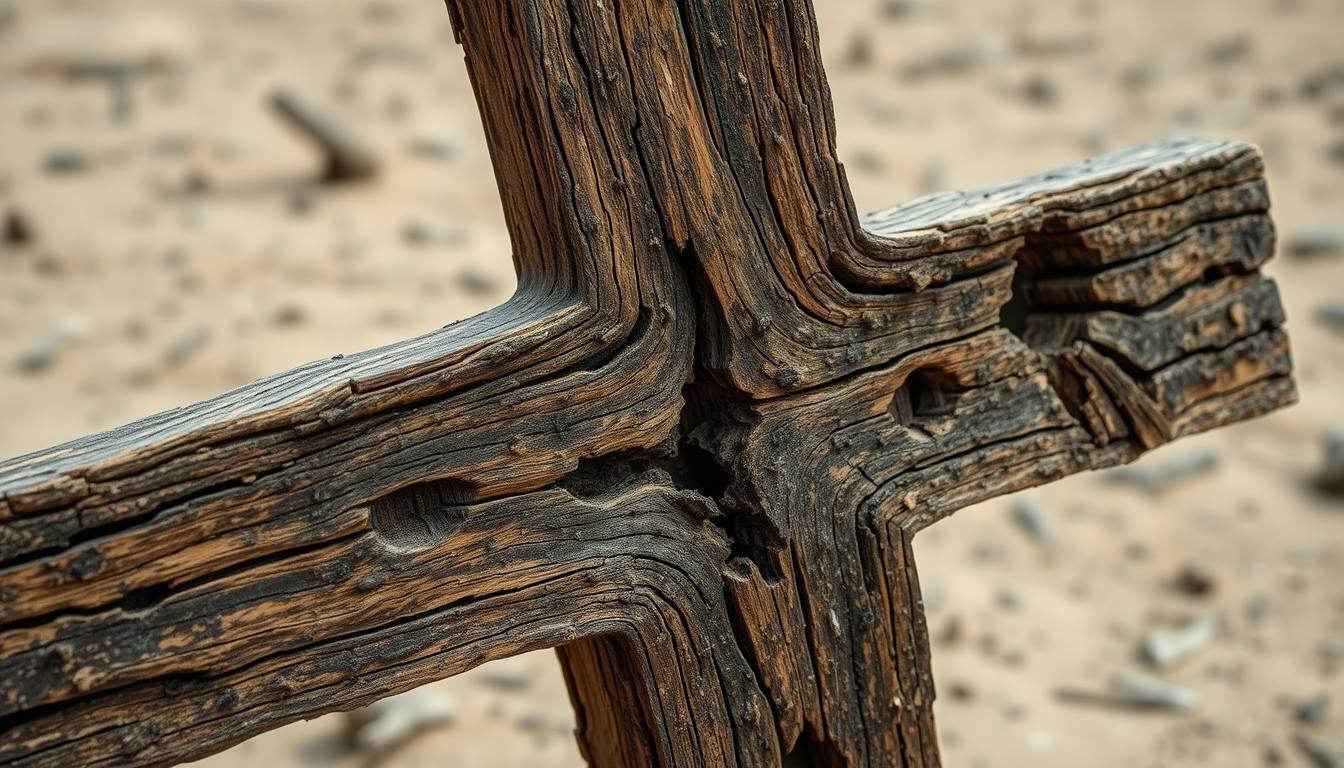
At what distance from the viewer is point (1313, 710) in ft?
14.4

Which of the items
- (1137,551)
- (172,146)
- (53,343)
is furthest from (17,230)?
(1137,551)

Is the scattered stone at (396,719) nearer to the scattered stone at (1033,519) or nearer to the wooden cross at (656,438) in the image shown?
the wooden cross at (656,438)

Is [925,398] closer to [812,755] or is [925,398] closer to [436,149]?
[812,755]

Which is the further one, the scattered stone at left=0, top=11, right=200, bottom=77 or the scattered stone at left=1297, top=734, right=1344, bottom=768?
the scattered stone at left=0, top=11, right=200, bottom=77

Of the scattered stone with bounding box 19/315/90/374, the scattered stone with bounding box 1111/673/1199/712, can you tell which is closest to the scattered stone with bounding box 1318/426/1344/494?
the scattered stone with bounding box 1111/673/1199/712

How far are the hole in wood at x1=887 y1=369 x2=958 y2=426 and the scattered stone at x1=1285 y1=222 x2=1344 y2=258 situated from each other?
6.65 metres

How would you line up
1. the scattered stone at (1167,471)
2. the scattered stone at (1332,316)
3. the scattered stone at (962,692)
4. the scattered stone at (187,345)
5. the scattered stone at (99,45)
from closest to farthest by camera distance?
the scattered stone at (962,692)
the scattered stone at (1167,471)
the scattered stone at (187,345)
the scattered stone at (1332,316)
the scattered stone at (99,45)

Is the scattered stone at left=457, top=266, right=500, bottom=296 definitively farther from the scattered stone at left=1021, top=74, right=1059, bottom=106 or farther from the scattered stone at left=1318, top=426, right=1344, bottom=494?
the scattered stone at left=1021, top=74, right=1059, bottom=106

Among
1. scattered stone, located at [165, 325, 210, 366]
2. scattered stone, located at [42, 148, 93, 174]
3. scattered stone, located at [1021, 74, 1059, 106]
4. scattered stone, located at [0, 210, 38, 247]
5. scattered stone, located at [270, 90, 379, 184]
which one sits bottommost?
scattered stone, located at [165, 325, 210, 366]

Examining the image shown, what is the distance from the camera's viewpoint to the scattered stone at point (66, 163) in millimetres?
7715

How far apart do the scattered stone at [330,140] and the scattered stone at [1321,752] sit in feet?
19.7

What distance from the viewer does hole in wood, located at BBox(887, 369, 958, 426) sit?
88.4 inches

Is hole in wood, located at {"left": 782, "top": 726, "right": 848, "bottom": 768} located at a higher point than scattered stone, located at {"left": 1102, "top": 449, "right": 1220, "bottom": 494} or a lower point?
lower

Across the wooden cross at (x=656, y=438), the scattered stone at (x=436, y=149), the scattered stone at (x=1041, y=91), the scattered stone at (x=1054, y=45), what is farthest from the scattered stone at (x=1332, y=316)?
the scattered stone at (x=436, y=149)
